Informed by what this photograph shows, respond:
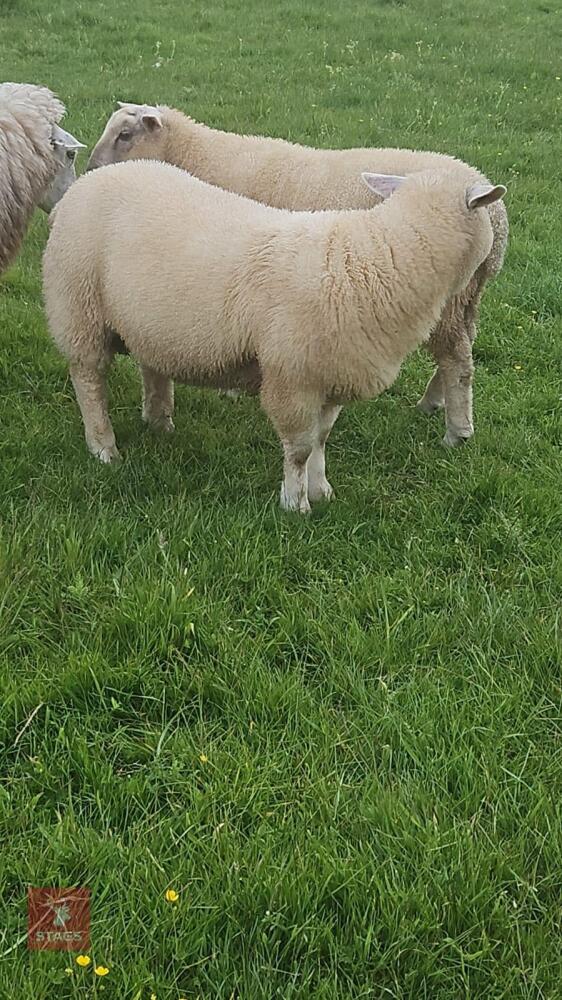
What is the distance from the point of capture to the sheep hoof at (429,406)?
471 centimetres

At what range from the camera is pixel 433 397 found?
185 inches

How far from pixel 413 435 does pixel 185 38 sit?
963 centimetres

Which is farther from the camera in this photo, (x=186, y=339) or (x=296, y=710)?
(x=186, y=339)

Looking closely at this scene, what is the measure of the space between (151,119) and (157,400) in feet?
5.58

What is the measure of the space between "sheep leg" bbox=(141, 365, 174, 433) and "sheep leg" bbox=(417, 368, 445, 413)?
1332mm

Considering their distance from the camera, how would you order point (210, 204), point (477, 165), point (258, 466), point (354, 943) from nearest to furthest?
point (354, 943) → point (210, 204) → point (258, 466) → point (477, 165)

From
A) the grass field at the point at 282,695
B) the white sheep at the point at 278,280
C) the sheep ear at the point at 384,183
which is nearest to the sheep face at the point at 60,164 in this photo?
the grass field at the point at 282,695

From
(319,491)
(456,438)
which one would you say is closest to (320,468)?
(319,491)

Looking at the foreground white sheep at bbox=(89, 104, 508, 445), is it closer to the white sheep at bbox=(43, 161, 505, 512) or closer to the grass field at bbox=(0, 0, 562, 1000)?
the grass field at bbox=(0, 0, 562, 1000)

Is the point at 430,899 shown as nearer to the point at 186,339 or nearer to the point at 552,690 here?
the point at 552,690

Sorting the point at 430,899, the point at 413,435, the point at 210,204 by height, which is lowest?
the point at 413,435

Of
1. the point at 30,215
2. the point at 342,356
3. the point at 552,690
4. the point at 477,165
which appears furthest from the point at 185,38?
the point at 552,690

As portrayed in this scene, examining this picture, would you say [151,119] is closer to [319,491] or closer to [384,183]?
[384,183]

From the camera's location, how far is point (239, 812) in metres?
2.25
